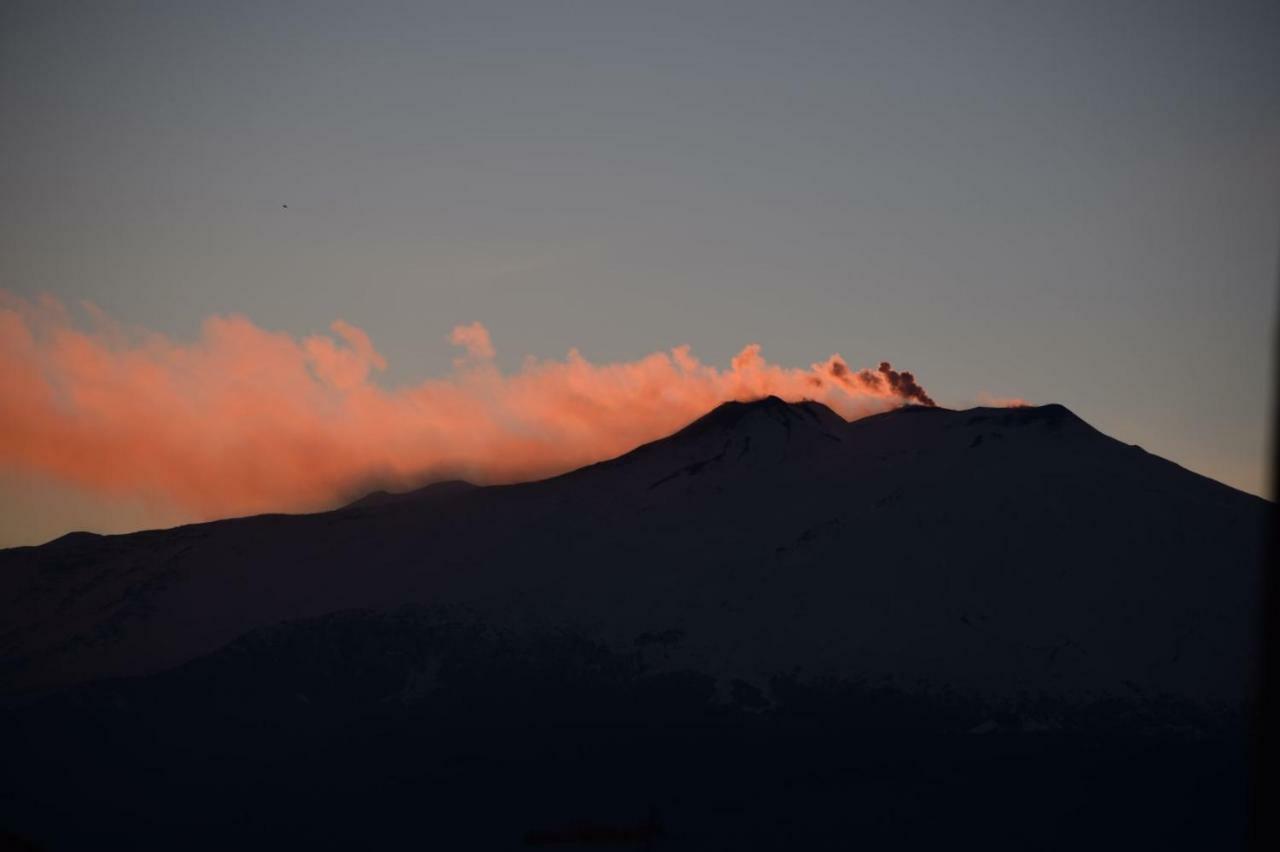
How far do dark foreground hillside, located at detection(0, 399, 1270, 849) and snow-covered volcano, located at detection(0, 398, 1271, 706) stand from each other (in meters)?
0.37

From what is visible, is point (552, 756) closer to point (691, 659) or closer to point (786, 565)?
point (691, 659)

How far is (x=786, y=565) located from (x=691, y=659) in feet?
61.2

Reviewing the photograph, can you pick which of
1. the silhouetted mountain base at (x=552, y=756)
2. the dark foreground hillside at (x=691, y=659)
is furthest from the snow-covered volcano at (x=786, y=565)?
the silhouetted mountain base at (x=552, y=756)

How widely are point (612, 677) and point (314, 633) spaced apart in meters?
28.5

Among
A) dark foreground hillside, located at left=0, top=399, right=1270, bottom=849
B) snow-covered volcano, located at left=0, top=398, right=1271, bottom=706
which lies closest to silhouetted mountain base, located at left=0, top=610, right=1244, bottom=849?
dark foreground hillside, located at left=0, top=399, right=1270, bottom=849

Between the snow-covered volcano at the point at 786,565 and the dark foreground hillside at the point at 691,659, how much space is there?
0.37 meters

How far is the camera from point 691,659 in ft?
499

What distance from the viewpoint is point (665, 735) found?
14325cm

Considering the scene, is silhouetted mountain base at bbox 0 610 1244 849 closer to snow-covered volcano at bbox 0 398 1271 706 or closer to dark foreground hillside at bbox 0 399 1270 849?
dark foreground hillside at bbox 0 399 1270 849

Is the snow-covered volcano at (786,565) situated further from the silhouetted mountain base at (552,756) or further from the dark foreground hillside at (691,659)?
the silhouetted mountain base at (552,756)

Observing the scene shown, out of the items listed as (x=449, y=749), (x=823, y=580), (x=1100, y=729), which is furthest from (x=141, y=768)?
(x=1100, y=729)

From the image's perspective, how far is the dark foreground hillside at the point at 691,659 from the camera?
135250 millimetres

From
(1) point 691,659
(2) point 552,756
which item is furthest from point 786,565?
(2) point 552,756

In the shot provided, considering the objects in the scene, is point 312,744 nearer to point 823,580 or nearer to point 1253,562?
point 823,580
